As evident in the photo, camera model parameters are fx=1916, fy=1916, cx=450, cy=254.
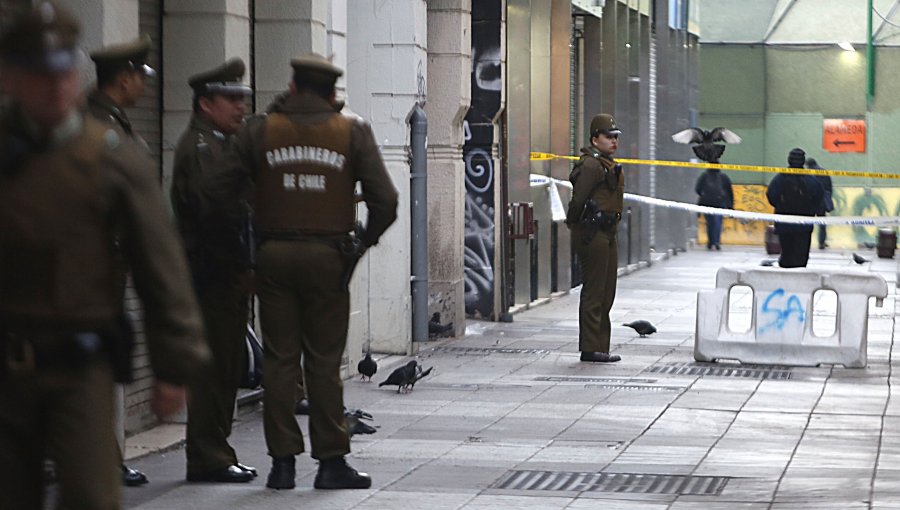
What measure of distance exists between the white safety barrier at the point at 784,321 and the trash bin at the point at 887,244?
1871 centimetres

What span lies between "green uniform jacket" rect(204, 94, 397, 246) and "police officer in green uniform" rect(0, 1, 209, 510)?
3.54 m

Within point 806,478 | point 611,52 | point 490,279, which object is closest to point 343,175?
point 806,478

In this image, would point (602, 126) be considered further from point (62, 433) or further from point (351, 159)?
point (62, 433)

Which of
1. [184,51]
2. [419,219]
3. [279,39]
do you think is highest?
[279,39]

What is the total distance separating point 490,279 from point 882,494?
33.7ft

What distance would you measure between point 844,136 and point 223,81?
101ft

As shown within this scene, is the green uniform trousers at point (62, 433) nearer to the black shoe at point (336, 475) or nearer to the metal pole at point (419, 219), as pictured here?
the black shoe at point (336, 475)

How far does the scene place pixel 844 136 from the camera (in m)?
38.2

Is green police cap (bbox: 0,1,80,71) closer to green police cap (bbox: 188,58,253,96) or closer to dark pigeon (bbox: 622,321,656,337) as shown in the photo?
green police cap (bbox: 188,58,253,96)

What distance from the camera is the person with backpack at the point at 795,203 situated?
842 inches

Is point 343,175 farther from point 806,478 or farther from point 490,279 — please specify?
point 490,279

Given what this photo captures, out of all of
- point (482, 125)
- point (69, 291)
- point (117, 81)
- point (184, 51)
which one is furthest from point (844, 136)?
point (69, 291)

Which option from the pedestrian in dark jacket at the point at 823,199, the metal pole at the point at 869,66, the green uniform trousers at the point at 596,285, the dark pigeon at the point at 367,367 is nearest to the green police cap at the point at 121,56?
the dark pigeon at the point at 367,367

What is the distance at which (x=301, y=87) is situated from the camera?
8.55 m
